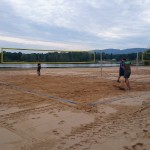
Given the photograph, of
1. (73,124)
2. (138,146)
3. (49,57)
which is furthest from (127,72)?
(49,57)

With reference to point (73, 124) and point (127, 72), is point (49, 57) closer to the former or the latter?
point (127, 72)

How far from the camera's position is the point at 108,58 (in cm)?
3356

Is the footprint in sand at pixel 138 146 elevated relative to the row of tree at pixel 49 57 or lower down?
lower down

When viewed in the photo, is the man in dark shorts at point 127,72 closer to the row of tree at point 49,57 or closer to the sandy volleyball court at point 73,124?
the sandy volleyball court at point 73,124

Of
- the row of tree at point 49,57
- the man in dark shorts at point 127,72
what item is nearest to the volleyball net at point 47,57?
the row of tree at point 49,57

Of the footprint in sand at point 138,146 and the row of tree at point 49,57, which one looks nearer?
the footprint in sand at point 138,146

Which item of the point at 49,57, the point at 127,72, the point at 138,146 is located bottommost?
the point at 138,146

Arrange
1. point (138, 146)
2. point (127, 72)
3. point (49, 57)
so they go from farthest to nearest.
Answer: point (49, 57)
point (127, 72)
point (138, 146)

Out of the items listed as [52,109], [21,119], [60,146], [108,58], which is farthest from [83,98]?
[108,58]

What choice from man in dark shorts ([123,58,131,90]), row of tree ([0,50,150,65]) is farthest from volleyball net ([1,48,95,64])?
man in dark shorts ([123,58,131,90])

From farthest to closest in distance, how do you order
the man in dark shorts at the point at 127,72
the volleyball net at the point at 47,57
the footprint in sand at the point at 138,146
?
the volleyball net at the point at 47,57 < the man in dark shorts at the point at 127,72 < the footprint in sand at the point at 138,146

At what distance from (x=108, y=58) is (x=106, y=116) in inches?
1110

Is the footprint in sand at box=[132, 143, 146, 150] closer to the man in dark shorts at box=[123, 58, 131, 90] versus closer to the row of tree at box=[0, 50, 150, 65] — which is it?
the man in dark shorts at box=[123, 58, 131, 90]

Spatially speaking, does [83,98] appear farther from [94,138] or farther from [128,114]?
[94,138]
